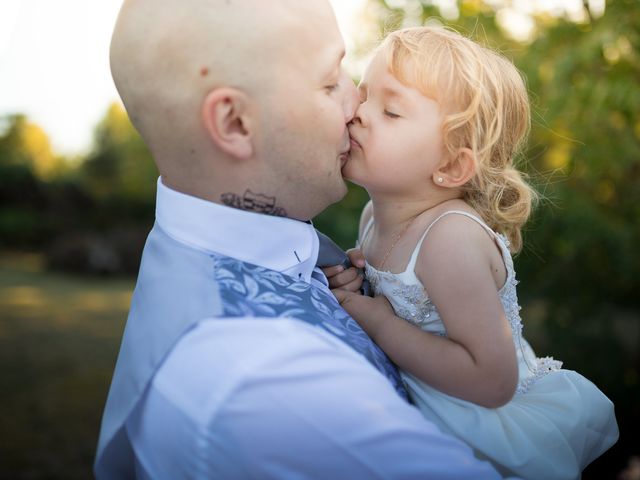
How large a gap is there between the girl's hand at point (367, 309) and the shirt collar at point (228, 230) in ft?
0.73

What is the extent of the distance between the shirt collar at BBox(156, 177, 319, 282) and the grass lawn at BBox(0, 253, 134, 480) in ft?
14.9

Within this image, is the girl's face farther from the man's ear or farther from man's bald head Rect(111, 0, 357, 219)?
the man's ear

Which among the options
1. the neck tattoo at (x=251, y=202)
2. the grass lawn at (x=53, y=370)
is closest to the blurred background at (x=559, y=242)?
the grass lawn at (x=53, y=370)

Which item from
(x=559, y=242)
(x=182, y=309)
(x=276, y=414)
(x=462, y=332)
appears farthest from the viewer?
(x=559, y=242)

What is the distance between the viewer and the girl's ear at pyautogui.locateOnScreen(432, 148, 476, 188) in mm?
2195

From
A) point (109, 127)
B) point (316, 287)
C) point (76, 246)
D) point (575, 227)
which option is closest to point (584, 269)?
point (575, 227)

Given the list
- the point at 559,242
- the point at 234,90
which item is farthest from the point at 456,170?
the point at 559,242

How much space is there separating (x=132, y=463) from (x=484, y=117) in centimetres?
147

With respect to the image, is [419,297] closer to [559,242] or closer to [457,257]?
[457,257]

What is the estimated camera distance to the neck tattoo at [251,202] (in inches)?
75.4

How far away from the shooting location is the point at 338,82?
200 centimetres

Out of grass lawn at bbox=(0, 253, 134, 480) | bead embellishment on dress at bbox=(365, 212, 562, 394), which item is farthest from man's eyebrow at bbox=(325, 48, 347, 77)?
grass lawn at bbox=(0, 253, 134, 480)

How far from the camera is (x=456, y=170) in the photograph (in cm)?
224

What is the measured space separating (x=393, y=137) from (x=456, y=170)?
252 millimetres
